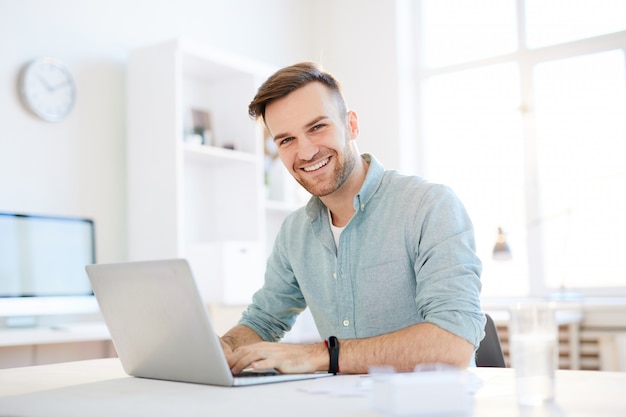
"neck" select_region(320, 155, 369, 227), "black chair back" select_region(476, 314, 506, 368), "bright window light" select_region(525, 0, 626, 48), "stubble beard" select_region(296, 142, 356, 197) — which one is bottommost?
"black chair back" select_region(476, 314, 506, 368)

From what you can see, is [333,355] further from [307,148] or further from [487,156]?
[487,156]

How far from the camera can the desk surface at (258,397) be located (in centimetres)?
92

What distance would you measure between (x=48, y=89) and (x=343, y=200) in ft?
6.56

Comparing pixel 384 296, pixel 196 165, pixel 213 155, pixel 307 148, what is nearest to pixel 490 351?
pixel 384 296

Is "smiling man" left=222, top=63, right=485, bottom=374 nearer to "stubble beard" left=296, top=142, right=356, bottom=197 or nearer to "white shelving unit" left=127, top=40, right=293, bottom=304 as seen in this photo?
"stubble beard" left=296, top=142, right=356, bottom=197

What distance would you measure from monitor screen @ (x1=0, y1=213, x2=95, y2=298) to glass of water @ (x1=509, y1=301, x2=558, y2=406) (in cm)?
232

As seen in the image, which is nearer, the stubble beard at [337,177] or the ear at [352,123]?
the stubble beard at [337,177]

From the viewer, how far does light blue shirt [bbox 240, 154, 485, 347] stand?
1514mm

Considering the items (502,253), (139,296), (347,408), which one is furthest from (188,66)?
(347,408)

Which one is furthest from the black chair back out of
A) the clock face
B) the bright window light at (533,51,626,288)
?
the bright window light at (533,51,626,288)

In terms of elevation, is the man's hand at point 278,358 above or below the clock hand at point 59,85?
below

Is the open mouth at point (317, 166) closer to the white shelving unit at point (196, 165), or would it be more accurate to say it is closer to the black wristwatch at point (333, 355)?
the black wristwatch at point (333, 355)

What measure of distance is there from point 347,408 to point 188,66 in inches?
125

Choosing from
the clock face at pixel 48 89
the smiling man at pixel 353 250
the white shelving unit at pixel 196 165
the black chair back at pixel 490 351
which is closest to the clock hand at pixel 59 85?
the clock face at pixel 48 89
